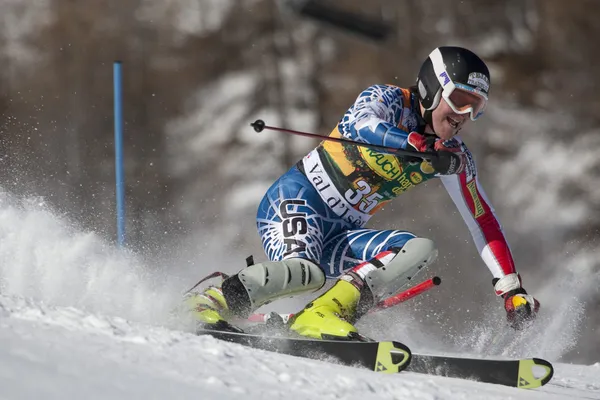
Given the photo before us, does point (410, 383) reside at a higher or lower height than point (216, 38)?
lower

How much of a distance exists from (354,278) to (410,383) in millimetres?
819

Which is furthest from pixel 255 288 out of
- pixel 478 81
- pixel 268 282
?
pixel 478 81

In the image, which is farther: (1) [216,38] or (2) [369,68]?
(1) [216,38]

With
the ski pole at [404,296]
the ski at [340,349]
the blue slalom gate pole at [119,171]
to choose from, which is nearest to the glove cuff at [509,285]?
the ski pole at [404,296]

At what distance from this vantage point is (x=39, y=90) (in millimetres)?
13836

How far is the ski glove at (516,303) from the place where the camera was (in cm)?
370

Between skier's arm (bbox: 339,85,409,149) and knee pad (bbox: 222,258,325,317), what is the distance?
0.60 meters

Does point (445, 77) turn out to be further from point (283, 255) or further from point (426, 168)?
point (283, 255)

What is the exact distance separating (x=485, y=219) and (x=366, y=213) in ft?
1.85

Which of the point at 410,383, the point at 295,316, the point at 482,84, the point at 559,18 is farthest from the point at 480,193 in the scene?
the point at 559,18

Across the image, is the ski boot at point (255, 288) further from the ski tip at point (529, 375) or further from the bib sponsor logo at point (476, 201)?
the bib sponsor logo at point (476, 201)

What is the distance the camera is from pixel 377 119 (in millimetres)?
3648

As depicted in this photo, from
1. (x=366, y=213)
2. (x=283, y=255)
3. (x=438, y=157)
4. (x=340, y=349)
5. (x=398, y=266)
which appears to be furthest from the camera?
(x=366, y=213)

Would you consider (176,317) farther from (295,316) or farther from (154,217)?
(154,217)
